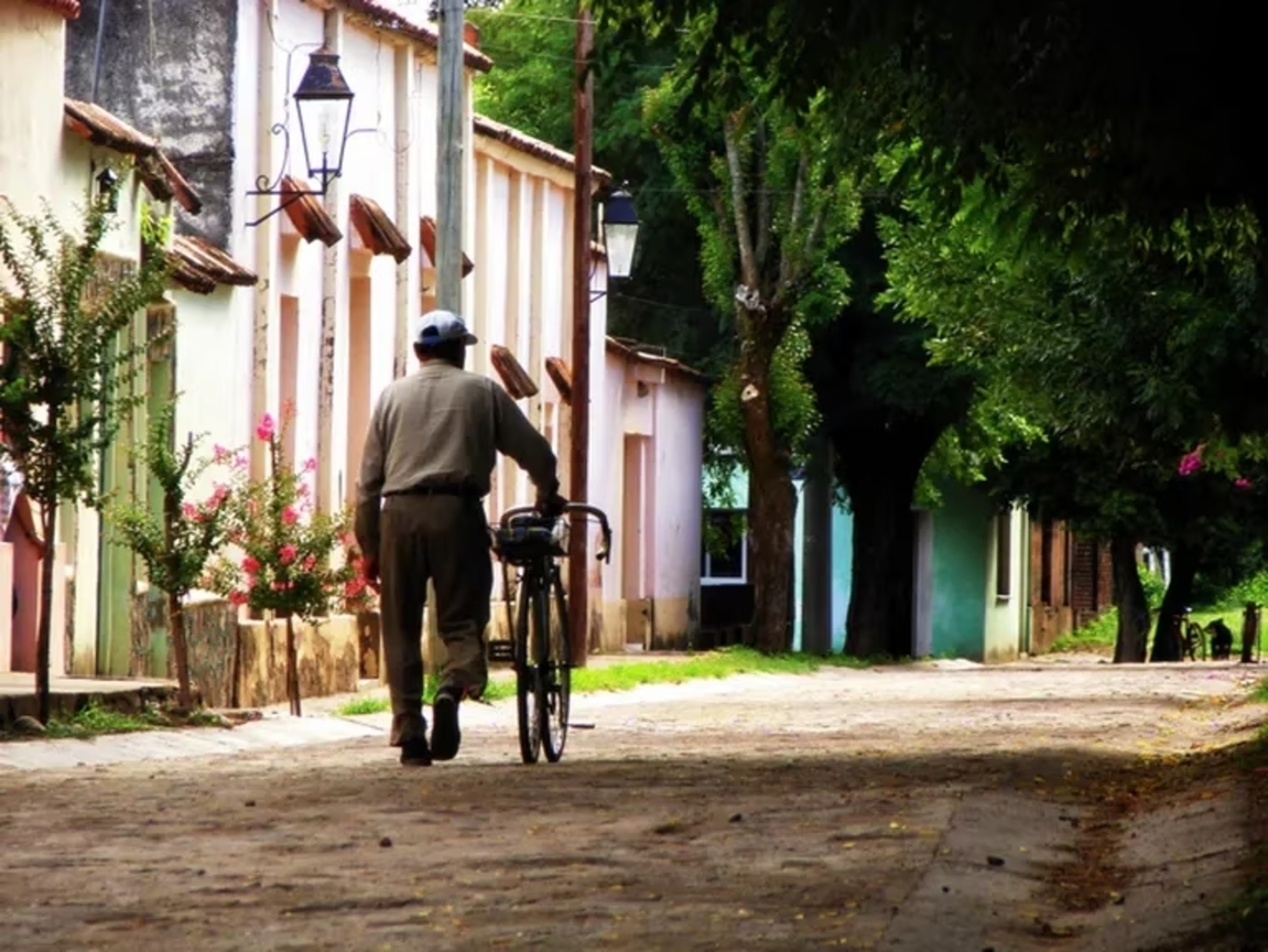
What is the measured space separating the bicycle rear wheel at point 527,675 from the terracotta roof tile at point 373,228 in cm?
1615

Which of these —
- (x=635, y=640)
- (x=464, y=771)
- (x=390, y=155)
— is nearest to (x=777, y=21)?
(x=464, y=771)

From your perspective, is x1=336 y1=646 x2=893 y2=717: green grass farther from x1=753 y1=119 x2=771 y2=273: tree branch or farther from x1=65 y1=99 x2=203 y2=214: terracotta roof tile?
x1=753 y1=119 x2=771 y2=273: tree branch

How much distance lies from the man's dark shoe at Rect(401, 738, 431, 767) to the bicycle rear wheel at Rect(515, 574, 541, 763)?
448 mm

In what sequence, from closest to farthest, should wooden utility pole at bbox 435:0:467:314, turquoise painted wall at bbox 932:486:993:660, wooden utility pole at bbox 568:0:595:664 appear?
wooden utility pole at bbox 435:0:467:314, wooden utility pole at bbox 568:0:595:664, turquoise painted wall at bbox 932:486:993:660

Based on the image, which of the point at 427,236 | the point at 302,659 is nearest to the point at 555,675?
the point at 302,659

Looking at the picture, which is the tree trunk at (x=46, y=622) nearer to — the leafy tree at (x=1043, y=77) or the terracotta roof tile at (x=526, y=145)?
the leafy tree at (x=1043, y=77)

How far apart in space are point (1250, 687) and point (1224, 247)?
13459 millimetres

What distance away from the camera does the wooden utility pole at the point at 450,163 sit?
2436 cm

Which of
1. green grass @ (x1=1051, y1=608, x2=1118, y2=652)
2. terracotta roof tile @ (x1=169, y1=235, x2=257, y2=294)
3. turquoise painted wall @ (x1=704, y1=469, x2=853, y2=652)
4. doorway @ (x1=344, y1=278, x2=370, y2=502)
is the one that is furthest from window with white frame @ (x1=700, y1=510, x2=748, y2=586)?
terracotta roof tile @ (x1=169, y1=235, x2=257, y2=294)

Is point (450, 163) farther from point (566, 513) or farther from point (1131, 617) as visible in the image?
point (1131, 617)

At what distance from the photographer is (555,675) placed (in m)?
15.2

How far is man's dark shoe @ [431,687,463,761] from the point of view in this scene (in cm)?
1462

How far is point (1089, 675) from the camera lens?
3519 centimetres

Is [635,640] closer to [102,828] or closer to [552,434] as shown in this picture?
[552,434]
